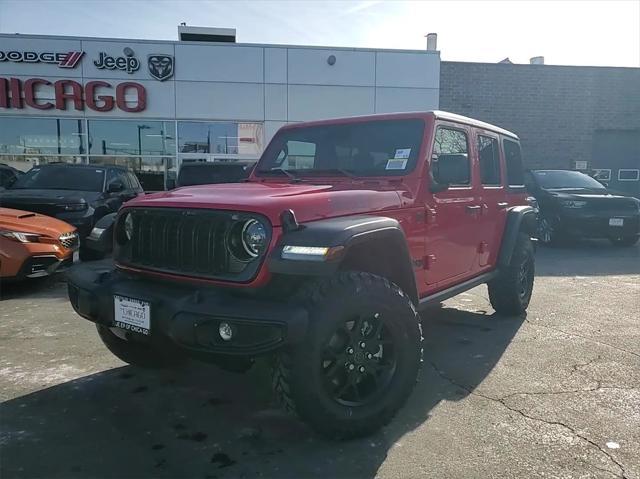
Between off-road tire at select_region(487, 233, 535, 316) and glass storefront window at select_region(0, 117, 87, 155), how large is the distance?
508 inches

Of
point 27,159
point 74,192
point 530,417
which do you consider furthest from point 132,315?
point 27,159

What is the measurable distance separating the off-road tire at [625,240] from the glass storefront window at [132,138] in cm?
1161

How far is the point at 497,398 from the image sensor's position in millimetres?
3475

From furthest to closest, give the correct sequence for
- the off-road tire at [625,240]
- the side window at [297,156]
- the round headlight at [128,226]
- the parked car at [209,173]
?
the off-road tire at [625,240], the parked car at [209,173], the side window at [297,156], the round headlight at [128,226]

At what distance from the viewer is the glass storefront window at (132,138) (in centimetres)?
→ 1456

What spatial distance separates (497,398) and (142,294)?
95.0 inches

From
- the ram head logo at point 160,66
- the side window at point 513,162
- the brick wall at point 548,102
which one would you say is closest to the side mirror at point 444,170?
the side window at point 513,162

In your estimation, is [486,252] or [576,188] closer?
[486,252]

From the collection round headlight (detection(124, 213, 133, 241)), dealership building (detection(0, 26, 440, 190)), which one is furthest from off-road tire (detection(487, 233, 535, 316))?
dealership building (detection(0, 26, 440, 190))

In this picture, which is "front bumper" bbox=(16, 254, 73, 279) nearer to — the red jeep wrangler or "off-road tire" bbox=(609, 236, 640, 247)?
the red jeep wrangler

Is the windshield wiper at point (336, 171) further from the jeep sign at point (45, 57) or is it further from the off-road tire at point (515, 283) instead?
the jeep sign at point (45, 57)

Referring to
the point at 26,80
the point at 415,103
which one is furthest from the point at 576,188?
the point at 26,80

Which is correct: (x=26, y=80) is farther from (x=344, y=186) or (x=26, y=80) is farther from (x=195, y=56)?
(x=344, y=186)

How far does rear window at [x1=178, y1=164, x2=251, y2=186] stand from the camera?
9367 mm
